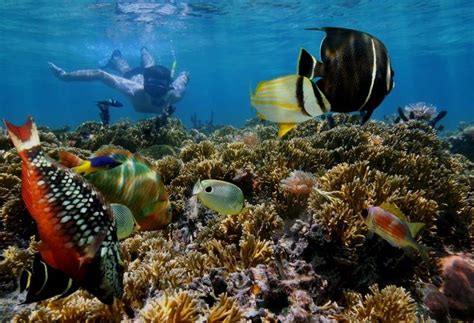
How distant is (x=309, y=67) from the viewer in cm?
192

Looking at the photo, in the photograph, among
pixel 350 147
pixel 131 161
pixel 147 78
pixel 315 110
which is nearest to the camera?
pixel 315 110

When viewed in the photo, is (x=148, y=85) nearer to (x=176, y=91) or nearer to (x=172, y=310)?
(x=176, y=91)

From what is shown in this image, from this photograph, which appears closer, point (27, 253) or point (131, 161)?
point (131, 161)

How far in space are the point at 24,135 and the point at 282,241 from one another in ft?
10.5

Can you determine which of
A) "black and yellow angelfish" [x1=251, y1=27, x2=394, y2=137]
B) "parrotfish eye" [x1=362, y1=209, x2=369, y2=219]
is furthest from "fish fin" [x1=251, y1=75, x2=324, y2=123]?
"parrotfish eye" [x1=362, y1=209, x2=369, y2=219]

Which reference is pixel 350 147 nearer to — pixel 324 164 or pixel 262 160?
pixel 324 164

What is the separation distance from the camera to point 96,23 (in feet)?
114

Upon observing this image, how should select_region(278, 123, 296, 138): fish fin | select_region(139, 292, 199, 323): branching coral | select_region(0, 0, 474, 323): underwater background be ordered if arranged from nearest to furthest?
select_region(0, 0, 474, 323): underwater background → select_region(278, 123, 296, 138): fish fin → select_region(139, 292, 199, 323): branching coral

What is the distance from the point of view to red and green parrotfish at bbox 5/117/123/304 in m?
1.47

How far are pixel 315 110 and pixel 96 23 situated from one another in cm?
3869

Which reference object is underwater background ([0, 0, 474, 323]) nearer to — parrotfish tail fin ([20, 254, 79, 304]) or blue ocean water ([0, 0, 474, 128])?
parrotfish tail fin ([20, 254, 79, 304])

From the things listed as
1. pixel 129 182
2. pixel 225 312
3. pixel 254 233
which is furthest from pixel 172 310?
pixel 254 233

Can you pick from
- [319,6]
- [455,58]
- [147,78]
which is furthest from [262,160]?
[455,58]

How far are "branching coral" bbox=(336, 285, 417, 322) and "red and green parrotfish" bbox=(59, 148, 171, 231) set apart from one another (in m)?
1.99
